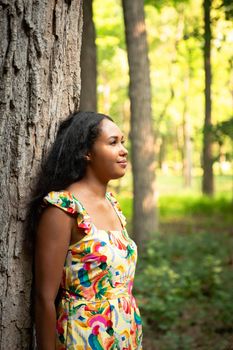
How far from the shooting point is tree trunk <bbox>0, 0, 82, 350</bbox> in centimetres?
225

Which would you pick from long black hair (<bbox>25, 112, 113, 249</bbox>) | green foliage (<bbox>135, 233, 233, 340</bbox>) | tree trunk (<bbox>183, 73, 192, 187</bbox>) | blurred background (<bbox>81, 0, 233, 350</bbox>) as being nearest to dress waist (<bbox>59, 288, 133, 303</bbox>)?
long black hair (<bbox>25, 112, 113, 249</bbox>)

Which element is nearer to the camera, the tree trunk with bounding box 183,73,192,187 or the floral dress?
the floral dress

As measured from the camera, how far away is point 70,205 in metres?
2.29

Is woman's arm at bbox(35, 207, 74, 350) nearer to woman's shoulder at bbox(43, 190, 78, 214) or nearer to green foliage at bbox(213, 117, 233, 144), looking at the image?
woman's shoulder at bbox(43, 190, 78, 214)

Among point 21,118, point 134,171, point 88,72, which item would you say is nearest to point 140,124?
point 134,171

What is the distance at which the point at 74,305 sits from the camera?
7.72ft

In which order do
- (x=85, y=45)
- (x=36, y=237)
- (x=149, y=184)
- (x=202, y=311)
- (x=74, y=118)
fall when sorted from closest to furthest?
(x=36, y=237) → (x=74, y=118) → (x=202, y=311) → (x=85, y=45) → (x=149, y=184)

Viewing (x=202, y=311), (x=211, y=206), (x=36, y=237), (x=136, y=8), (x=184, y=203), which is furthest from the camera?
(x=184, y=203)

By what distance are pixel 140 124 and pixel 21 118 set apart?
8541 mm

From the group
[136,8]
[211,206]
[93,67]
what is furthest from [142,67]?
[211,206]

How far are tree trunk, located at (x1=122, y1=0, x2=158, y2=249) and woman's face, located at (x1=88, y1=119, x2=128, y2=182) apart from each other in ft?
26.8

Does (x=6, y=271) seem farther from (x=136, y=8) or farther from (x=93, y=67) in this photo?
(x=136, y=8)

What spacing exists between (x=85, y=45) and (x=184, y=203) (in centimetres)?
1133

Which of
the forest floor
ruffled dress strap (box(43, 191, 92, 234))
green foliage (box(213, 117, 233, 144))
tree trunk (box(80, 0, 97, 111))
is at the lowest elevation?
the forest floor
